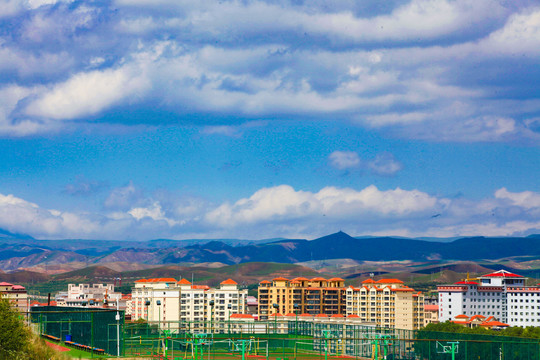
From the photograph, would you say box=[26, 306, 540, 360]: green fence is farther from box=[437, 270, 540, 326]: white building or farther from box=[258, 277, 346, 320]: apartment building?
box=[437, 270, 540, 326]: white building

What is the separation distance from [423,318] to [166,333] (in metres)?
106

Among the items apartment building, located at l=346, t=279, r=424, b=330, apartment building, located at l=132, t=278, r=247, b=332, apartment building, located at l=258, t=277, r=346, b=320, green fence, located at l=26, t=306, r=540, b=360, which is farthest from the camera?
apartment building, located at l=258, t=277, r=346, b=320

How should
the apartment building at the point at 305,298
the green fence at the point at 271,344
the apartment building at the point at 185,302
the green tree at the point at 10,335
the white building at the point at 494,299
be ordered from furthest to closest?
the white building at the point at 494,299 < the apartment building at the point at 305,298 < the apartment building at the point at 185,302 < the green fence at the point at 271,344 < the green tree at the point at 10,335

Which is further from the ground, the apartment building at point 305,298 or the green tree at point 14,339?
the green tree at point 14,339

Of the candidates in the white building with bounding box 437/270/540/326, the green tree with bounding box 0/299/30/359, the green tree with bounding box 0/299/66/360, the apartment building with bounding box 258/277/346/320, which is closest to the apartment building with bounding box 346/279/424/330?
the apartment building with bounding box 258/277/346/320

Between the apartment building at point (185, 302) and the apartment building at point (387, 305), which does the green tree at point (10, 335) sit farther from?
the apartment building at point (387, 305)

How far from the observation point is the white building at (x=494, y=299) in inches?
5945

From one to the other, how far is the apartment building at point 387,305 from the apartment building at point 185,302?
2025cm

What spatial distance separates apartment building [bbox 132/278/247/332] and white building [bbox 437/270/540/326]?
3918cm

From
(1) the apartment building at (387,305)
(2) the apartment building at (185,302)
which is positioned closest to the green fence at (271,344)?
(2) the apartment building at (185,302)

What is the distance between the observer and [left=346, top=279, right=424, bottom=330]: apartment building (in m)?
143

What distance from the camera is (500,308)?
155625 millimetres

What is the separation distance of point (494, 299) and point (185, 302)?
57268mm

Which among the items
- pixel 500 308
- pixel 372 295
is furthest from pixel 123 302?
pixel 500 308
